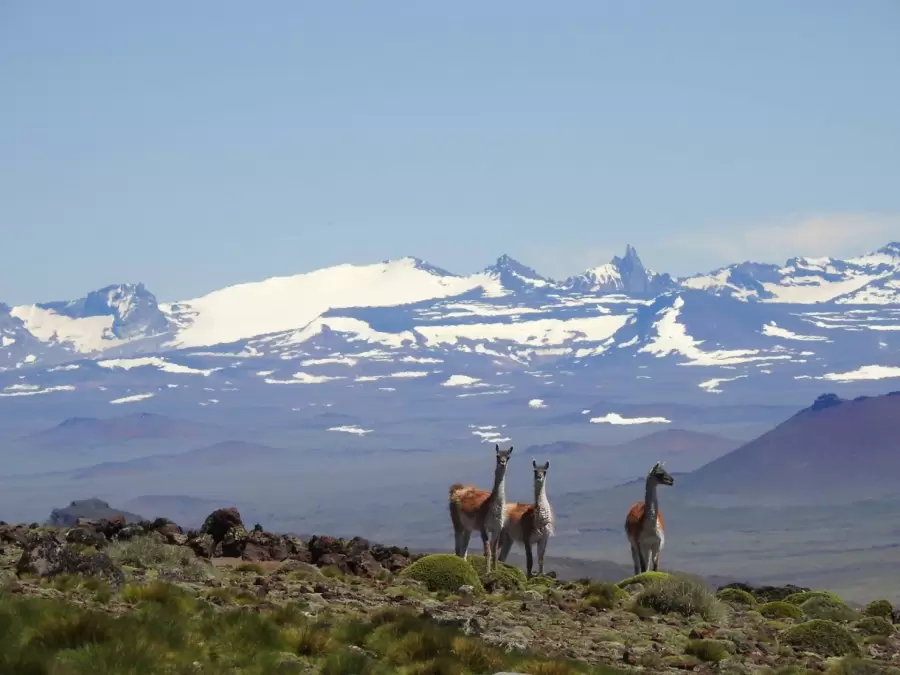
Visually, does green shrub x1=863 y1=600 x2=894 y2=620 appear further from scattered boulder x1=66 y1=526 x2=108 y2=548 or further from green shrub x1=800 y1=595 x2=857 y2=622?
scattered boulder x1=66 y1=526 x2=108 y2=548

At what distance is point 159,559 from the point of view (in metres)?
30.4

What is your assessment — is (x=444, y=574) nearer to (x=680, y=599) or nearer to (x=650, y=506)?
(x=680, y=599)

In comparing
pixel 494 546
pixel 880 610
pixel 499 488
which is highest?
pixel 499 488

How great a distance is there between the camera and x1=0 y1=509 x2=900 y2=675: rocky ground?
57.0ft

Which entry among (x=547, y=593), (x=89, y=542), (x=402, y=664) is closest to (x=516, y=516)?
(x=547, y=593)

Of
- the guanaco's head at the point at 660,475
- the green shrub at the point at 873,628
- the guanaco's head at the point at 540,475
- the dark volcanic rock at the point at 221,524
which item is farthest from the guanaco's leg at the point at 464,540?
the green shrub at the point at 873,628

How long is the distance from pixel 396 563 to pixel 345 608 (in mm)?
14334

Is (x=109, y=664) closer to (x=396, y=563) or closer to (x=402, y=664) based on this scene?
(x=402, y=664)

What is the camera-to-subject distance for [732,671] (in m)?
23.2

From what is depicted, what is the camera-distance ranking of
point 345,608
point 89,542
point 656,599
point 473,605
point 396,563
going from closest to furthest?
point 345,608 → point 473,605 → point 656,599 → point 89,542 → point 396,563

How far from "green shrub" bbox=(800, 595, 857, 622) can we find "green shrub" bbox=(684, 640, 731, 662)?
11588 millimetres

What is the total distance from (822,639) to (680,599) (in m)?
4.10

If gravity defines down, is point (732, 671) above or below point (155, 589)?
below

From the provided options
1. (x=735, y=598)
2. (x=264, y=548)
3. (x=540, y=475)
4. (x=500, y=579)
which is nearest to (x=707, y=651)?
(x=500, y=579)
